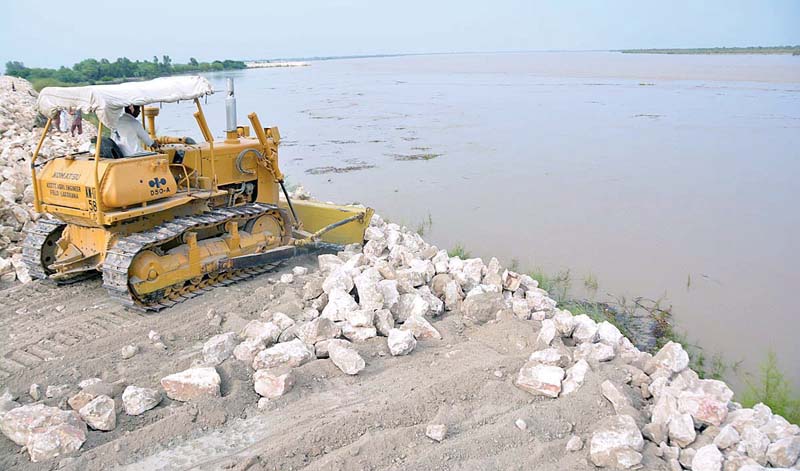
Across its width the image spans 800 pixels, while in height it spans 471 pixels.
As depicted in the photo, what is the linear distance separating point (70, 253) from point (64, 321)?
1.01 m

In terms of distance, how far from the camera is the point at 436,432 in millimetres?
4719

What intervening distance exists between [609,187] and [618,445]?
38.3ft

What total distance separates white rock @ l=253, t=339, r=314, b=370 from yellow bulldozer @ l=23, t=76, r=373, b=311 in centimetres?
200

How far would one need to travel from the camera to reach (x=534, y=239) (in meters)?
11.7

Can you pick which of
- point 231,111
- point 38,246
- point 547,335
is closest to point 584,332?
point 547,335

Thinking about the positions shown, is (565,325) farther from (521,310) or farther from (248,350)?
(248,350)

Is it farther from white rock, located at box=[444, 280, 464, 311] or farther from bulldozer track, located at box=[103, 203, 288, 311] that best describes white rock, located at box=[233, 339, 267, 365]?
Answer: white rock, located at box=[444, 280, 464, 311]

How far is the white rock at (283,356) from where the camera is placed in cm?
562

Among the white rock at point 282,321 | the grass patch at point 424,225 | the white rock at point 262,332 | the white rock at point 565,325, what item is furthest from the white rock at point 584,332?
the grass patch at point 424,225

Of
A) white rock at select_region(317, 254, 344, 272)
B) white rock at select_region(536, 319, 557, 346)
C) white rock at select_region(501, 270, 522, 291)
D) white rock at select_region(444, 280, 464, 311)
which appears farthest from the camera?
white rock at select_region(317, 254, 344, 272)

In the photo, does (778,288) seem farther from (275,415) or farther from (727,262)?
(275,415)

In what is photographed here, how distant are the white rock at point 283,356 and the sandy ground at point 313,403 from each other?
101 mm

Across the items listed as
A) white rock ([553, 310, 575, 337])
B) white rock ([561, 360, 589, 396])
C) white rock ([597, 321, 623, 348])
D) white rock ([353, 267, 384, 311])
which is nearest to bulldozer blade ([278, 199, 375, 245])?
white rock ([353, 267, 384, 311])

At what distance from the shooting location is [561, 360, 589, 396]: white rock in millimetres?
5371
